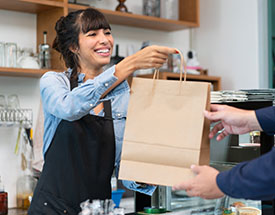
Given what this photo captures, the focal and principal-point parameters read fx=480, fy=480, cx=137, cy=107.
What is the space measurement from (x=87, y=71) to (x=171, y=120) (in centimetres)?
64

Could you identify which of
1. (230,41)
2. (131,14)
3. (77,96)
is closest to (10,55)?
(131,14)

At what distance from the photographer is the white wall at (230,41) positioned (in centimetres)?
389

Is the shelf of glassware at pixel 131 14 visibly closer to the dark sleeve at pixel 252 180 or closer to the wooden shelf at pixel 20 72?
the wooden shelf at pixel 20 72

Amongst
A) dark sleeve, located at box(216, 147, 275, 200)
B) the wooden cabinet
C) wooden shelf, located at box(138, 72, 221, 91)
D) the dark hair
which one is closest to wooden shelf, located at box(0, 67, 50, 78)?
the wooden cabinet

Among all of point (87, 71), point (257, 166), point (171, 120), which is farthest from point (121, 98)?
point (257, 166)

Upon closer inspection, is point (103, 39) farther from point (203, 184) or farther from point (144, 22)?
point (144, 22)

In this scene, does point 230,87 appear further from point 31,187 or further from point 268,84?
point 31,187

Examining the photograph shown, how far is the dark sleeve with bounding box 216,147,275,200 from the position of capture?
123cm

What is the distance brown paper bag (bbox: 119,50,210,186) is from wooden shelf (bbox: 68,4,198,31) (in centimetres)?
206

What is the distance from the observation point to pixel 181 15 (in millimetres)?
4094

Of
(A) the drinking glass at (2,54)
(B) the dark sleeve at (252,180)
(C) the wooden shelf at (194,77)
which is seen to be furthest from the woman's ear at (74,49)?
(C) the wooden shelf at (194,77)

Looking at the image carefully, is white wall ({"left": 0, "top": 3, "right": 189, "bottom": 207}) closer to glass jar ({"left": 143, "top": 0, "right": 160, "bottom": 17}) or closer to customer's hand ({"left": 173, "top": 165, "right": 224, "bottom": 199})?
glass jar ({"left": 143, "top": 0, "right": 160, "bottom": 17})

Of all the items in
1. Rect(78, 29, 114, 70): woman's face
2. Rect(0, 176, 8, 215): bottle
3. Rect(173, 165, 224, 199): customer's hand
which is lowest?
Rect(0, 176, 8, 215): bottle

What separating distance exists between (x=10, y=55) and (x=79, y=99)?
1.66 m
